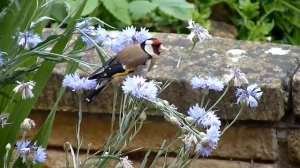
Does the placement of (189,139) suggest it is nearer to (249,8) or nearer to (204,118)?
(204,118)

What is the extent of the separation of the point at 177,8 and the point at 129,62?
52.9 inches

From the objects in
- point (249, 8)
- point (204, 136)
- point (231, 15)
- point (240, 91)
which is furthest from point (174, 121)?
point (231, 15)

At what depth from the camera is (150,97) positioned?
155 cm

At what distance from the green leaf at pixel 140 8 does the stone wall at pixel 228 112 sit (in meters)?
0.56

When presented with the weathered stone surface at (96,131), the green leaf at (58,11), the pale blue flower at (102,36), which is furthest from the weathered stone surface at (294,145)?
the green leaf at (58,11)

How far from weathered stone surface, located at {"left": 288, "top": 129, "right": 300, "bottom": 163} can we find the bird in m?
0.66

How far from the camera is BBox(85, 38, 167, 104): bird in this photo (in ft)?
5.83

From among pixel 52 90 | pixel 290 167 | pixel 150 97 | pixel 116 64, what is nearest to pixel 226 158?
pixel 290 167

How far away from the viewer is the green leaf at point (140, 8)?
3.09m

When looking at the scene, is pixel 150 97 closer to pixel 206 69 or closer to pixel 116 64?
pixel 116 64

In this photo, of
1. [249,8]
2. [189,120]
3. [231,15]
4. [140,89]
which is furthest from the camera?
[231,15]

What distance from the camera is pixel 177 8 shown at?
10.2 ft

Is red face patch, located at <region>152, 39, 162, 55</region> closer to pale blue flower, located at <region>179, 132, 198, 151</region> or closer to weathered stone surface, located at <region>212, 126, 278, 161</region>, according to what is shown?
pale blue flower, located at <region>179, 132, 198, 151</region>

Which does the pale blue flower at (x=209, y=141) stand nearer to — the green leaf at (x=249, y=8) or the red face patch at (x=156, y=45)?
the red face patch at (x=156, y=45)
